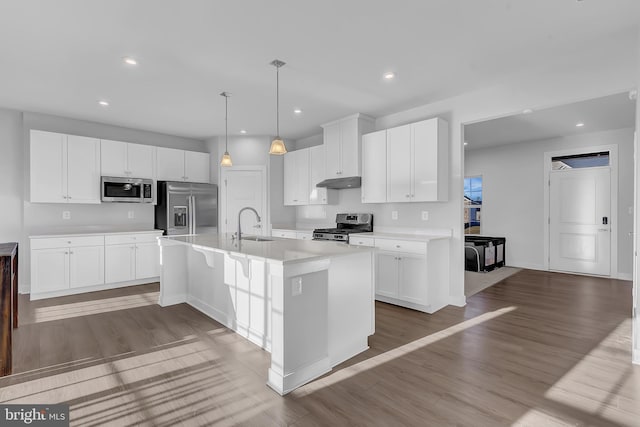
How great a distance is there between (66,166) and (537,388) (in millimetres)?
5873

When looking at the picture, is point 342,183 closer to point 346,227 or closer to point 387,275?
point 346,227

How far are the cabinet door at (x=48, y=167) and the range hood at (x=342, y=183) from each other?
3.67 meters

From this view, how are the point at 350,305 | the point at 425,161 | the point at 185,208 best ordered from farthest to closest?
the point at 185,208 < the point at 425,161 < the point at 350,305

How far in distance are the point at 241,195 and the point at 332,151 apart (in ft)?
6.52

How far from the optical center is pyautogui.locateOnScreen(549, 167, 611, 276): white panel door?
5.66 metres

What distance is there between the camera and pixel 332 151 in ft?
16.5

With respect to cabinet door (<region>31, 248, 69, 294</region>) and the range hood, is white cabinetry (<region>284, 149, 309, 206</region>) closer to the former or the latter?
the range hood

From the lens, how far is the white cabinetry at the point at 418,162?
3855mm

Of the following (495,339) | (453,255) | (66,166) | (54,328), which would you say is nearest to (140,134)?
(66,166)

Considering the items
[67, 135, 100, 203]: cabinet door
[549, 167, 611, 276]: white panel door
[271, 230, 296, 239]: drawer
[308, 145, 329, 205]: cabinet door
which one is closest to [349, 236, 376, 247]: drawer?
[308, 145, 329, 205]: cabinet door

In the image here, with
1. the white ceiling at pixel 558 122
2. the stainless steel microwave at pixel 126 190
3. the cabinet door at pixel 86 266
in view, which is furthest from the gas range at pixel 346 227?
the cabinet door at pixel 86 266

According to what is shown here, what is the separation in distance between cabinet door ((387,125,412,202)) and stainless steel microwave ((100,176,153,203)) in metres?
3.82

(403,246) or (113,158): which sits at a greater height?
(113,158)
